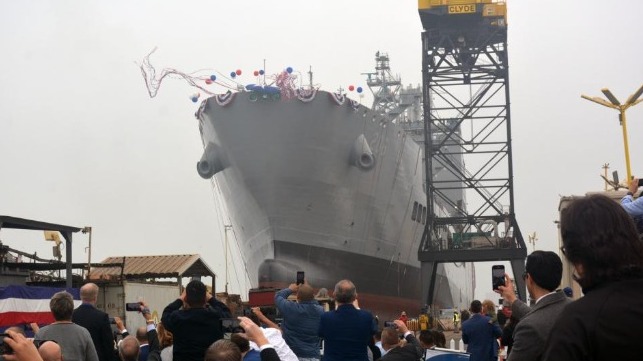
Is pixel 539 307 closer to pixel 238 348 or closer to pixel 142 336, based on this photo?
pixel 238 348

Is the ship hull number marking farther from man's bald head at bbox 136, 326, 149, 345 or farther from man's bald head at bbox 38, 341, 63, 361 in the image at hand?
man's bald head at bbox 38, 341, 63, 361

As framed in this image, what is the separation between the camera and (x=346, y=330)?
256 inches

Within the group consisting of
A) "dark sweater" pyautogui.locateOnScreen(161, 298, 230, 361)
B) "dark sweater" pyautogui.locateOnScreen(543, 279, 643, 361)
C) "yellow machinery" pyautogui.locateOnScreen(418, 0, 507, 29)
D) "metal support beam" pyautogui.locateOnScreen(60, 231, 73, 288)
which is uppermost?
"yellow machinery" pyautogui.locateOnScreen(418, 0, 507, 29)

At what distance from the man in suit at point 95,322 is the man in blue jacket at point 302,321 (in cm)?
148

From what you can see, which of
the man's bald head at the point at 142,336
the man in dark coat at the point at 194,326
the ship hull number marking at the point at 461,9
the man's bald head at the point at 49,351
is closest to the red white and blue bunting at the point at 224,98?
the ship hull number marking at the point at 461,9

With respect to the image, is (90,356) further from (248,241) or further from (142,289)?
(248,241)

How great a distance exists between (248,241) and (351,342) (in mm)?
25835

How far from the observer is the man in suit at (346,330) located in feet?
21.4

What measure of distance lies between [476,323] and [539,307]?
4.56 m

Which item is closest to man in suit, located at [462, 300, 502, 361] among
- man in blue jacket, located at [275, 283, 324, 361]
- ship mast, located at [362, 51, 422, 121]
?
man in blue jacket, located at [275, 283, 324, 361]

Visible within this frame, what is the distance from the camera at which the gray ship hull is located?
97.0 ft

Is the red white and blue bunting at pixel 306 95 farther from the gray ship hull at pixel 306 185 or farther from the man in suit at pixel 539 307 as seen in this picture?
the man in suit at pixel 539 307

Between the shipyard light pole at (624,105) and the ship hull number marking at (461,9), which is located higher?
the ship hull number marking at (461,9)

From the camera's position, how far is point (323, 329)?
21.6 feet
